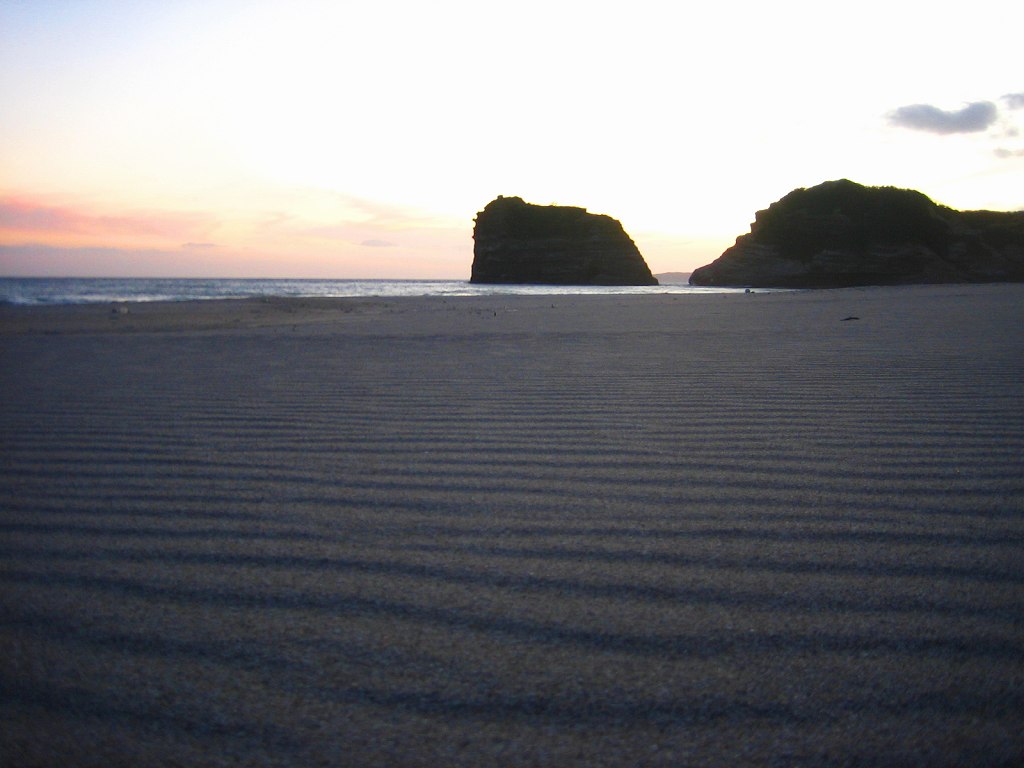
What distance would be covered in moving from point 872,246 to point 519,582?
147 ft

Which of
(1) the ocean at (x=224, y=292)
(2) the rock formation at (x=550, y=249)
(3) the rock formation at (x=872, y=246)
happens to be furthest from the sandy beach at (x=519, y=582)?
(2) the rock formation at (x=550, y=249)

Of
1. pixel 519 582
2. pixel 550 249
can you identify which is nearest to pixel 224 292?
pixel 519 582

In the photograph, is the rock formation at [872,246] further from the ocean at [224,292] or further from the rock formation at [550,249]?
the rock formation at [550,249]

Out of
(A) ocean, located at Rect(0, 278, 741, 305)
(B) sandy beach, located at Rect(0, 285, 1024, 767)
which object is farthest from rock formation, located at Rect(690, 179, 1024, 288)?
(B) sandy beach, located at Rect(0, 285, 1024, 767)

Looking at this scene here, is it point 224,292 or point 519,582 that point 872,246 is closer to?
point 224,292

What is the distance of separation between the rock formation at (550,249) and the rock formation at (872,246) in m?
15.3

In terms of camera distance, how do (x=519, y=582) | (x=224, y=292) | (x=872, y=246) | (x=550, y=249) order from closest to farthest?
(x=519, y=582)
(x=224, y=292)
(x=872, y=246)
(x=550, y=249)

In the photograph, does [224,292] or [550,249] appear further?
[550,249]

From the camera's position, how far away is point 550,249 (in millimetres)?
60531

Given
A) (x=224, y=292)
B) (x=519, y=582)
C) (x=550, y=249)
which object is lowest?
(x=519, y=582)

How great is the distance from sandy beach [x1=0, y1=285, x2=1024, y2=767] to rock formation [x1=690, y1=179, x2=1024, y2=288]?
133ft

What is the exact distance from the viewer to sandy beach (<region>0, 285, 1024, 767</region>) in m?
1.14

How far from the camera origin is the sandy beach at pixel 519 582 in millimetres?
1138

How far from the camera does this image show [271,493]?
2350mm
